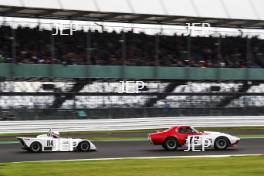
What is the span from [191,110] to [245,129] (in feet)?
9.41

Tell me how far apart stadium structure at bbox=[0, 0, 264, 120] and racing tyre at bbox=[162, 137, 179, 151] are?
8.05 metres

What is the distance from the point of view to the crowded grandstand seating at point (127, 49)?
2834cm

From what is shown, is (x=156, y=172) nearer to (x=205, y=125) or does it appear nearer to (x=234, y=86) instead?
(x=205, y=125)

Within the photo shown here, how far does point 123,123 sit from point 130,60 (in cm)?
567

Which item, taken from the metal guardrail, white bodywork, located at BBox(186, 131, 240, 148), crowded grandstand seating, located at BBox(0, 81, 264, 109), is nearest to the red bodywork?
white bodywork, located at BBox(186, 131, 240, 148)

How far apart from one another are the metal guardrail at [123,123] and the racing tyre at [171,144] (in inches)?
302

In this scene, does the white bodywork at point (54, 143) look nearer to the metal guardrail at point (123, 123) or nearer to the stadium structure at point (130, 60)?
the metal guardrail at point (123, 123)

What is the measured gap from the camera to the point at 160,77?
30797 millimetres

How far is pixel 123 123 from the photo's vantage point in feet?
85.0

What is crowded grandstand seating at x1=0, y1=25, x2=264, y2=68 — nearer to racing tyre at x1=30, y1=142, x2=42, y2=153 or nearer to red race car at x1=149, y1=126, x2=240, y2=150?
racing tyre at x1=30, y1=142, x2=42, y2=153

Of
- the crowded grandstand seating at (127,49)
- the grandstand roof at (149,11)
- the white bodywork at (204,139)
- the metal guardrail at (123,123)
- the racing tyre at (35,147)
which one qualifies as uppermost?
the grandstand roof at (149,11)

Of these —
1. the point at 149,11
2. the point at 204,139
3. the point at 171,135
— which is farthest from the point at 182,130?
the point at 149,11

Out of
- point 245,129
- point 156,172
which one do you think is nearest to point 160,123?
point 245,129

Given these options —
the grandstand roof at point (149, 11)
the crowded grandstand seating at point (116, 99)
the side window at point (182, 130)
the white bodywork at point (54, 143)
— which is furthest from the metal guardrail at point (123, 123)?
the side window at point (182, 130)
